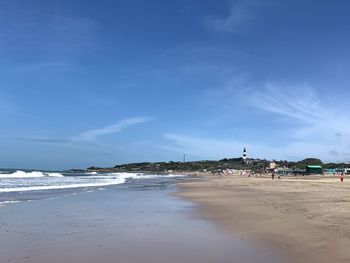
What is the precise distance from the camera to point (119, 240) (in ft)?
35.1

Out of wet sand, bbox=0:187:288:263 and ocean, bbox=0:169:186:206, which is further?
ocean, bbox=0:169:186:206

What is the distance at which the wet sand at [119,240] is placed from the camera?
342 inches

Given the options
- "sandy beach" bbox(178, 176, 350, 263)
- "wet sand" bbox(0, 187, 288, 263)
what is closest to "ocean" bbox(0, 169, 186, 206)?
"wet sand" bbox(0, 187, 288, 263)

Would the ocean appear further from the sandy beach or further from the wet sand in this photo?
the sandy beach

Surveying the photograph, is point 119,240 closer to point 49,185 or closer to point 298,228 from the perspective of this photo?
point 298,228

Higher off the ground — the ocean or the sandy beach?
the ocean

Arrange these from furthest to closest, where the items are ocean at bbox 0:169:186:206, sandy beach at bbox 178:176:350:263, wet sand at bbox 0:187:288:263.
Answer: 1. ocean at bbox 0:169:186:206
2. sandy beach at bbox 178:176:350:263
3. wet sand at bbox 0:187:288:263

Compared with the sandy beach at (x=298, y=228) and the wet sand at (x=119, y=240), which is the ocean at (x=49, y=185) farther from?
the sandy beach at (x=298, y=228)

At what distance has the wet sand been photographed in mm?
8695

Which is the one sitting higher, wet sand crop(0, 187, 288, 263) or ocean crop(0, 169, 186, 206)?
ocean crop(0, 169, 186, 206)

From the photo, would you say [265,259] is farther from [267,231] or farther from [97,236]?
[97,236]

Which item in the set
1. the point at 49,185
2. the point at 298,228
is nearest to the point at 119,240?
the point at 298,228

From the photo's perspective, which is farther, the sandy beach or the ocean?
the ocean

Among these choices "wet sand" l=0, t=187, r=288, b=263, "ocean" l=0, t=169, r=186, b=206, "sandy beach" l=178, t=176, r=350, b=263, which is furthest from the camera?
"ocean" l=0, t=169, r=186, b=206
